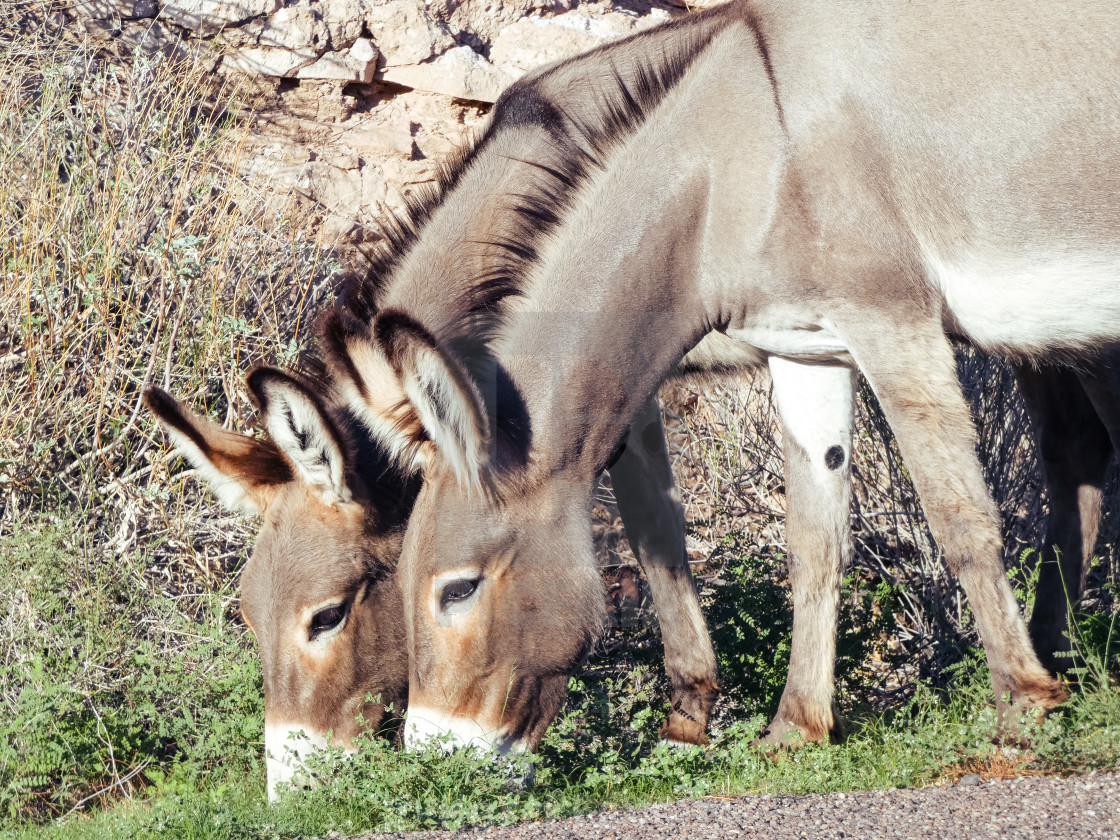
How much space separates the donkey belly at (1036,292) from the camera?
3.17 metres

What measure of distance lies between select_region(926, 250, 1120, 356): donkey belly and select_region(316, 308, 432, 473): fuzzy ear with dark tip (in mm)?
1688

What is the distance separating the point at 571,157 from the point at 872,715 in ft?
7.72

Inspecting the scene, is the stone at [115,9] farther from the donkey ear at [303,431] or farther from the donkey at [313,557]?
the donkey ear at [303,431]

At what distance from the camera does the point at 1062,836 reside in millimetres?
2320

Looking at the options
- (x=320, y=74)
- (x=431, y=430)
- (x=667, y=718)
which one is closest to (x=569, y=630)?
(x=431, y=430)

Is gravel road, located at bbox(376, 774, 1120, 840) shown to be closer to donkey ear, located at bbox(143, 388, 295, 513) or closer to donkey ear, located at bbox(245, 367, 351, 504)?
donkey ear, located at bbox(245, 367, 351, 504)

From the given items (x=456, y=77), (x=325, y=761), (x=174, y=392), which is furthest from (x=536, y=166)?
(x=456, y=77)

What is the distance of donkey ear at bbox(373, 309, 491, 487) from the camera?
8.66ft

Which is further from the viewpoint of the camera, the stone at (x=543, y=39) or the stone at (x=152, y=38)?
the stone at (x=543, y=39)

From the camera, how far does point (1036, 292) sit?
3174 mm

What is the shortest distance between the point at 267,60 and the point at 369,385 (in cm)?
441

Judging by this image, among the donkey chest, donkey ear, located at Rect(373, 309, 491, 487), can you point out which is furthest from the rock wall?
donkey ear, located at Rect(373, 309, 491, 487)

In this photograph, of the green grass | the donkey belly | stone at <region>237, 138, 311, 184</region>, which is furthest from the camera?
stone at <region>237, 138, 311, 184</region>

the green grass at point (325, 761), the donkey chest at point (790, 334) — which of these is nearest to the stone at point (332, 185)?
the green grass at point (325, 761)
